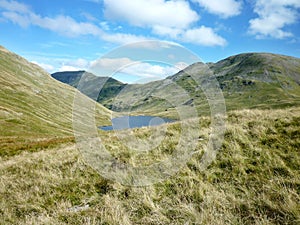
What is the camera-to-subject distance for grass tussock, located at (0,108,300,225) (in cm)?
560

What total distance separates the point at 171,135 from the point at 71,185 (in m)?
6.66

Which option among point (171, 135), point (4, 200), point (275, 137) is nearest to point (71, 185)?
point (4, 200)

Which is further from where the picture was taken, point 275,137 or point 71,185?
point 275,137

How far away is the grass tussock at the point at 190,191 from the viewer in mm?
5602

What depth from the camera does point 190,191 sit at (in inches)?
266

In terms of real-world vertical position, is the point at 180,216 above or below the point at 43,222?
above

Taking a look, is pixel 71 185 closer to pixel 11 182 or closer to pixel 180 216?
pixel 11 182

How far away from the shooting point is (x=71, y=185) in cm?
852

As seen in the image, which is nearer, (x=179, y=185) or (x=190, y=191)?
(x=190, y=191)

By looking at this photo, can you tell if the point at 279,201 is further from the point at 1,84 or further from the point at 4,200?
the point at 1,84

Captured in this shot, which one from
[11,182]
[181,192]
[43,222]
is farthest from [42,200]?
[181,192]

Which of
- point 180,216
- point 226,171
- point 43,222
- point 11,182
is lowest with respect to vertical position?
point 11,182

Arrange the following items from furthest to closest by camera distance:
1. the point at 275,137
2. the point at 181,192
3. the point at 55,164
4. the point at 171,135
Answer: the point at 171,135 → the point at 55,164 → the point at 275,137 → the point at 181,192

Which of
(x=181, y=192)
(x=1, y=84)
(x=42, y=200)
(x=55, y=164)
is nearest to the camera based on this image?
(x=181, y=192)
